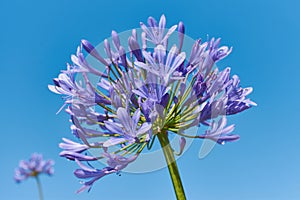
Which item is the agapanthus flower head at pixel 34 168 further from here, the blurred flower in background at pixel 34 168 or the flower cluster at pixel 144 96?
the flower cluster at pixel 144 96

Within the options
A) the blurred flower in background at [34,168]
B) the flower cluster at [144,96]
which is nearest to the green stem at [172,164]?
the flower cluster at [144,96]

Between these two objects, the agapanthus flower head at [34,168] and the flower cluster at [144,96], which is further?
the agapanthus flower head at [34,168]

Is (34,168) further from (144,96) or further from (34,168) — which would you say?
(144,96)

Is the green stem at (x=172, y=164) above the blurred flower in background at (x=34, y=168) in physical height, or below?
below

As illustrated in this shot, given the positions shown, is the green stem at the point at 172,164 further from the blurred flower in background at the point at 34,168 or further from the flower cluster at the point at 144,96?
the blurred flower in background at the point at 34,168

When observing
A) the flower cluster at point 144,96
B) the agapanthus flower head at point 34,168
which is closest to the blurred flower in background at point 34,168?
the agapanthus flower head at point 34,168

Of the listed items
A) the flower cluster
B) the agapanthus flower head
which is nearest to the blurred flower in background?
the agapanthus flower head

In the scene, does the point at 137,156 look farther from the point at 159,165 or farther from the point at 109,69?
the point at 109,69
